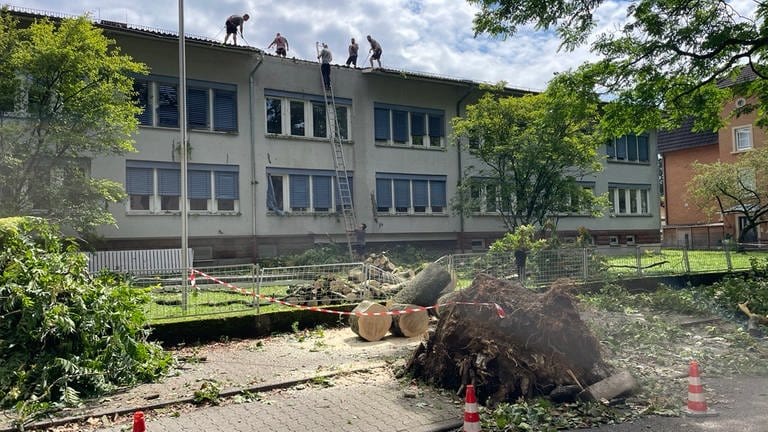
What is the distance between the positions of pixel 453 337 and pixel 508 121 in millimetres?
18545

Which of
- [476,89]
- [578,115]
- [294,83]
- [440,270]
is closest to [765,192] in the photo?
[476,89]

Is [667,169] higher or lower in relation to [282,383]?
higher

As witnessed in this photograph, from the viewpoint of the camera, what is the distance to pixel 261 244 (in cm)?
2405

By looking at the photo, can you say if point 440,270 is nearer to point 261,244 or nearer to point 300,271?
point 300,271

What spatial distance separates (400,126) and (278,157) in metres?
6.54

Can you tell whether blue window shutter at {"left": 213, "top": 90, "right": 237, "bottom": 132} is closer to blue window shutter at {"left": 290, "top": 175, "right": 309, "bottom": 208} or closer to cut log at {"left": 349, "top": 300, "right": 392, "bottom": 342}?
blue window shutter at {"left": 290, "top": 175, "right": 309, "bottom": 208}

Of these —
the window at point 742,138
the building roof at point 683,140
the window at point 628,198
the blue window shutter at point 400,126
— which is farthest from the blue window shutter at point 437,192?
the building roof at point 683,140

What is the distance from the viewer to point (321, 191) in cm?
2564

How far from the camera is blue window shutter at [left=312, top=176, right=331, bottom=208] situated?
2548 cm

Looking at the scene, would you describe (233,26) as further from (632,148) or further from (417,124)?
(632,148)

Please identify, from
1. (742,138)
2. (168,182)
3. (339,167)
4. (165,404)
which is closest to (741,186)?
(742,138)

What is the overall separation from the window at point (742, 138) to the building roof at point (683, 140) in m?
2.92

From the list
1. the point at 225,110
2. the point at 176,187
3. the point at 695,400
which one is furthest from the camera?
the point at 225,110

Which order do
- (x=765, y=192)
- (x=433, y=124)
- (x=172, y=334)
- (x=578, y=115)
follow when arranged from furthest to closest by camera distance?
(x=765, y=192) < (x=433, y=124) < (x=578, y=115) < (x=172, y=334)
